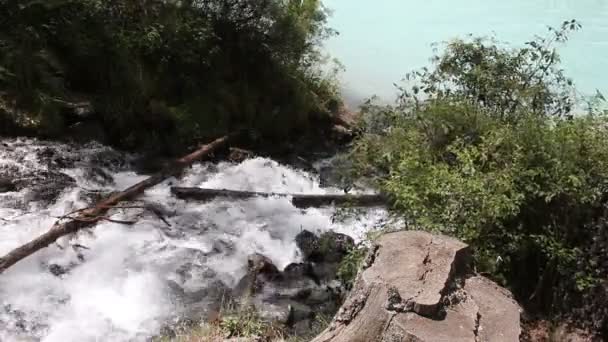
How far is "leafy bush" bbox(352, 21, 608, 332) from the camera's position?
187 inches

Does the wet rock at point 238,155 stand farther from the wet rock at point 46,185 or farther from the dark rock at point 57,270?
the dark rock at point 57,270

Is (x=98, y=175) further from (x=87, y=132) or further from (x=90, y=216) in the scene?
(x=90, y=216)

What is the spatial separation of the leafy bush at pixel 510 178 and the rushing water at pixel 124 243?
5.63 ft

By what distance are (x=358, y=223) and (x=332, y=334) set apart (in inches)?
179

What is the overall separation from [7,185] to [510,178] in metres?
6.14

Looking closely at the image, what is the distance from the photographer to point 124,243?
708 cm

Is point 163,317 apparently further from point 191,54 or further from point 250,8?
point 250,8

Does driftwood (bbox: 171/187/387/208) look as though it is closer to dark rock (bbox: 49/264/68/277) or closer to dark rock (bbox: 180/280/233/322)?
dark rock (bbox: 180/280/233/322)

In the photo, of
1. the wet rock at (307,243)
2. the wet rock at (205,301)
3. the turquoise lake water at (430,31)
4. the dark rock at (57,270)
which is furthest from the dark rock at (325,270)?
the turquoise lake water at (430,31)

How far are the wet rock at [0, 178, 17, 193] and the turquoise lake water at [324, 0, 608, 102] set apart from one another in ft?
27.8

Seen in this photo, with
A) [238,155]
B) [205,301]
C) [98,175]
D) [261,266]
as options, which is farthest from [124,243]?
[238,155]

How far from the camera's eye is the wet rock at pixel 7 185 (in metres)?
7.73

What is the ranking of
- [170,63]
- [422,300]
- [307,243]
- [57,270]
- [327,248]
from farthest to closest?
[170,63], [307,243], [327,248], [57,270], [422,300]

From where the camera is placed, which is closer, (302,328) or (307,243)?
(302,328)
